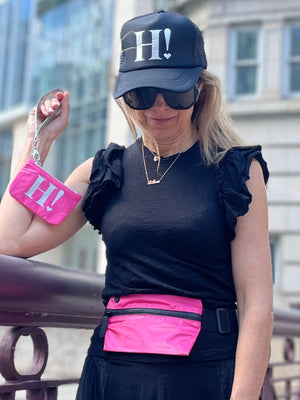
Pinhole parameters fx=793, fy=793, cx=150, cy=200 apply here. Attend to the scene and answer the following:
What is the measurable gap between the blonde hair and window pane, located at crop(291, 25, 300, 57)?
16.1 m

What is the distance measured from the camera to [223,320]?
2.12m

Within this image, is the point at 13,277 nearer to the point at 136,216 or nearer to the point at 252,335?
the point at 136,216

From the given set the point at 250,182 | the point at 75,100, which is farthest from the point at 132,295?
the point at 75,100

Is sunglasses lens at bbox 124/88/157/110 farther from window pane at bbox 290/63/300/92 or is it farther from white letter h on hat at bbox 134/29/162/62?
window pane at bbox 290/63/300/92

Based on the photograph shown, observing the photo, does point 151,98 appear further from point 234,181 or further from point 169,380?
point 169,380

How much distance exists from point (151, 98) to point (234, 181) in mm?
321

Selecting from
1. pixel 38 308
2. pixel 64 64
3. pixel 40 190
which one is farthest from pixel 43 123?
pixel 64 64

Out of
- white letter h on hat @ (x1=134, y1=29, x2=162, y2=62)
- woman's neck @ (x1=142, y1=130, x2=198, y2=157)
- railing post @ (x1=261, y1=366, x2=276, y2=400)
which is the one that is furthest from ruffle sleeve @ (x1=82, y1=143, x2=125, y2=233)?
railing post @ (x1=261, y1=366, x2=276, y2=400)

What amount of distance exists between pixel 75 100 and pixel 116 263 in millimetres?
23641

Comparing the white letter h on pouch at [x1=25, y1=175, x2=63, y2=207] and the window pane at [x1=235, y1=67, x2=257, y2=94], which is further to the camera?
the window pane at [x1=235, y1=67, x2=257, y2=94]

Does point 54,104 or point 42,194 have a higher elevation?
point 54,104

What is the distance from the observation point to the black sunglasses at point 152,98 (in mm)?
2162

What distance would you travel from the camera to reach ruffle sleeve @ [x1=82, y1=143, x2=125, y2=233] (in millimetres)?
2283

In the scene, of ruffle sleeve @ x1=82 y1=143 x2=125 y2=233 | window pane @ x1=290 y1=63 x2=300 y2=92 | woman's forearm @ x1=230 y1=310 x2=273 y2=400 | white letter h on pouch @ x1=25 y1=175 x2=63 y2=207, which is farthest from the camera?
window pane @ x1=290 y1=63 x2=300 y2=92
